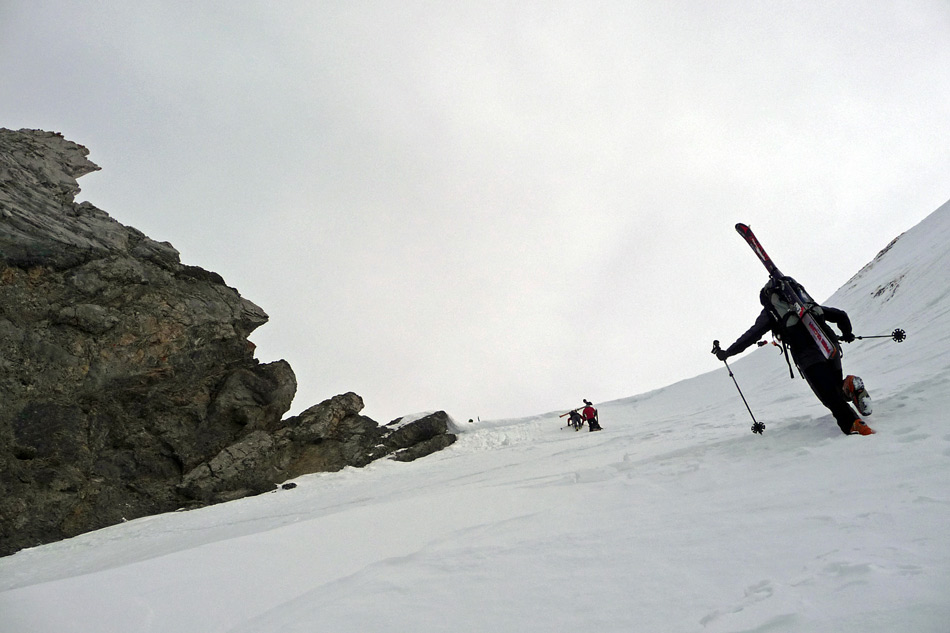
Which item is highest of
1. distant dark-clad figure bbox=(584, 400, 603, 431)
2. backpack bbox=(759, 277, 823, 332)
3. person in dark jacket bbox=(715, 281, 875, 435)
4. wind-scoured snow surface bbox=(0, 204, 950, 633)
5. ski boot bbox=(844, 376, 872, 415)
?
distant dark-clad figure bbox=(584, 400, 603, 431)

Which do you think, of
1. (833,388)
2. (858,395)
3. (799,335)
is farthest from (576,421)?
(858,395)

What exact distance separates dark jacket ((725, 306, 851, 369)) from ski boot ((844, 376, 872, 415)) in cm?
49

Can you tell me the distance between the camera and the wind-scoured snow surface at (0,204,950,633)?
2.32 m

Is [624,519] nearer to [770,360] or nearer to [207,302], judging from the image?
[207,302]

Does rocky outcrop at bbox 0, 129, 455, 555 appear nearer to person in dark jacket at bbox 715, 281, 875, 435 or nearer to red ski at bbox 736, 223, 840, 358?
person in dark jacket at bbox 715, 281, 875, 435

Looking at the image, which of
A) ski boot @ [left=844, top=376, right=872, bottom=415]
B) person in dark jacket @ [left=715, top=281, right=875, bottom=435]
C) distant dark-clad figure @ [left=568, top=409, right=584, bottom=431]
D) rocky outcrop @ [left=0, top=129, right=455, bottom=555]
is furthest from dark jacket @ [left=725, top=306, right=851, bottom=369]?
rocky outcrop @ [left=0, top=129, right=455, bottom=555]

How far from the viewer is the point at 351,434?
18.9 m

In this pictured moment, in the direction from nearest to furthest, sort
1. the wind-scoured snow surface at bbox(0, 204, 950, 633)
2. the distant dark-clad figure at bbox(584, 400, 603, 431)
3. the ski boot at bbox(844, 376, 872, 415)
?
the wind-scoured snow surface at bbox(0, 204, 950, 633) → the ski boot at bbox(844, 376, 872, 415) → the distant dark-clad figure at bbox(584, 400, 603, 431)

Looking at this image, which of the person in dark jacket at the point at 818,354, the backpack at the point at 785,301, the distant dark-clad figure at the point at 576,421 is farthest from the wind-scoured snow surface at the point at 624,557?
the distant dark-clad figure at the point at 576,421

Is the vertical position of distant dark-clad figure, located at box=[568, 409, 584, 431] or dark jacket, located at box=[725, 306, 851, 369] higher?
distant dark-clad figure, located at box=[568, 409, 584, 431]

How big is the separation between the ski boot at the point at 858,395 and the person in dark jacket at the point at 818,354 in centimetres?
7

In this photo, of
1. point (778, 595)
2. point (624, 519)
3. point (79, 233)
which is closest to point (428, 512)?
point (624, 519)

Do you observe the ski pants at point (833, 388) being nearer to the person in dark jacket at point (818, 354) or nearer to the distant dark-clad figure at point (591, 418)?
the person in dark jacket at point (818, 354)

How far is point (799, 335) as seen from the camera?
6.39 m
